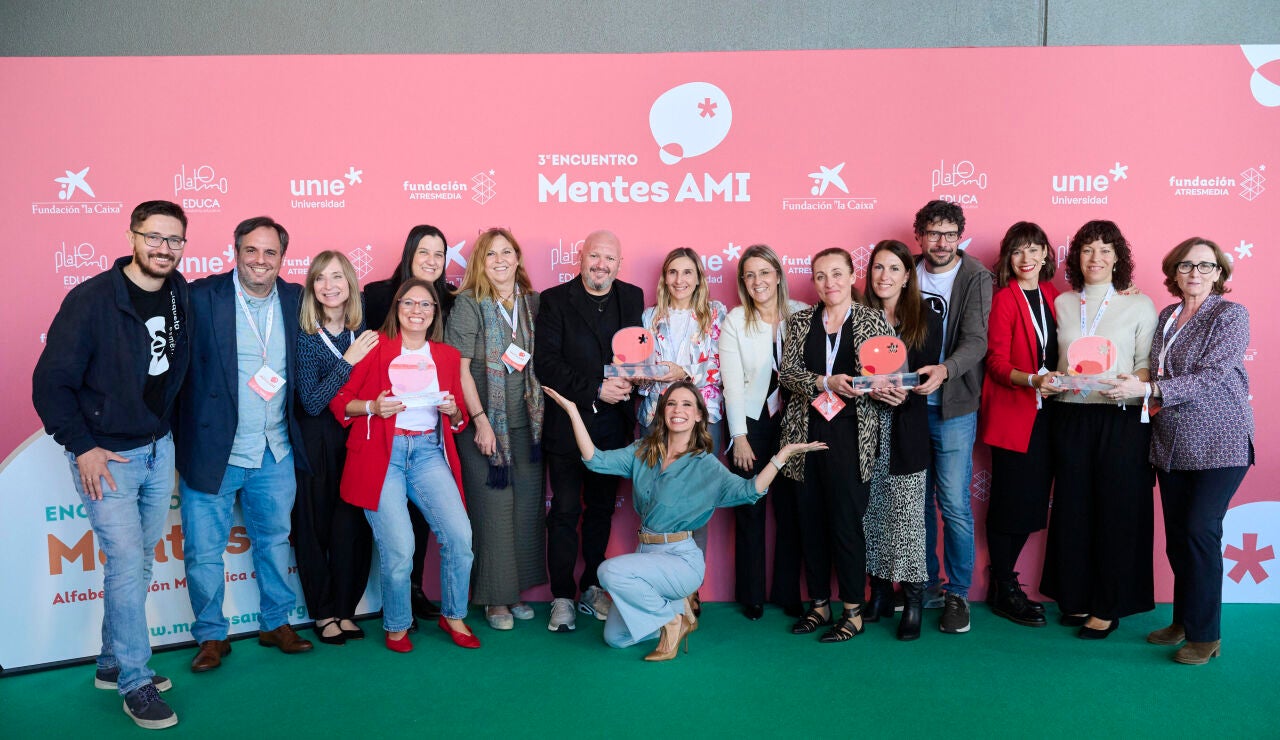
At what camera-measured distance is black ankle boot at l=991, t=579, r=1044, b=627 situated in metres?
3.71

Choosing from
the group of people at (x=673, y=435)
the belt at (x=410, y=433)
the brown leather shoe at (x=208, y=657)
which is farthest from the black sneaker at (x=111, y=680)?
the belt at (x=410, y=433)

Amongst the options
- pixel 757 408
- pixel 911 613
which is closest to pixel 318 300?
pixel 757 408

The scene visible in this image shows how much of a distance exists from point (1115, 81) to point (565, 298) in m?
2.98

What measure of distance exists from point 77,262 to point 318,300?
5.42ft

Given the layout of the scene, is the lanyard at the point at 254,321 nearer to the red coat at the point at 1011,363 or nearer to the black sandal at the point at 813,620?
the black sandal at the point at 813,620

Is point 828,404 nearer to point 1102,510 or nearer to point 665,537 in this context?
point 665,537

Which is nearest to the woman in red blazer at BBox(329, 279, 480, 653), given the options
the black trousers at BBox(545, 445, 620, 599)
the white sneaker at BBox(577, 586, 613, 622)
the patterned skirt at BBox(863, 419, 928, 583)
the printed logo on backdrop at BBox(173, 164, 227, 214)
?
the black trousers at BBox(545, 445, 620, 599)

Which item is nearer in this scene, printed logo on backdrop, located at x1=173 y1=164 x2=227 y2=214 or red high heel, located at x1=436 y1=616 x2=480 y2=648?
red high heel, located at x1=436 y1=616 x2=480 y2=648

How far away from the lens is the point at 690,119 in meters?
4.04

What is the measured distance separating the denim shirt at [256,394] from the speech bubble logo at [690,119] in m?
2.03

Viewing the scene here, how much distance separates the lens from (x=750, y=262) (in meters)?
3.64

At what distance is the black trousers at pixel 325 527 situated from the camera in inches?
136

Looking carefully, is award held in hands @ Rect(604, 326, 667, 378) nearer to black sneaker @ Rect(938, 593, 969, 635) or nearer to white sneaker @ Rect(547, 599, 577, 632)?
white sneaker @ Rect(547, 599, 577, 632)

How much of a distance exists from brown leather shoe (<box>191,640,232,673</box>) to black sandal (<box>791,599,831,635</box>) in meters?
2.47
